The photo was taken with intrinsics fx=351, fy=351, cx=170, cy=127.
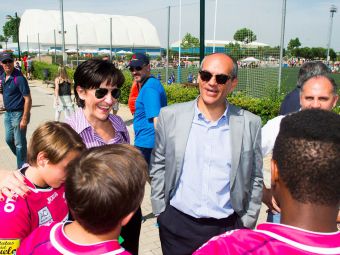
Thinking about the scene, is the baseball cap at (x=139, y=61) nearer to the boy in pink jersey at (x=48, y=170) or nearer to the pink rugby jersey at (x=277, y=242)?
the boy in pink jersey at (x=48, y=170)

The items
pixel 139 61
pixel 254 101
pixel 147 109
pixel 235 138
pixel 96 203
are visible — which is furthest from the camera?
pixel 254 101

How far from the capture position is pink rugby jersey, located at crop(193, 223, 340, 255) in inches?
39.2

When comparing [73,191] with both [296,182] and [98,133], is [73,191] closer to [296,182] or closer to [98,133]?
[296,182]

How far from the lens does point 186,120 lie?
8.04 ft

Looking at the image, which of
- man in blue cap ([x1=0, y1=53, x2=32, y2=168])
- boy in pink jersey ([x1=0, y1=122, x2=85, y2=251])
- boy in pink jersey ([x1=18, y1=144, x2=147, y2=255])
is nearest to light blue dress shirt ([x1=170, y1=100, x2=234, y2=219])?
boy in pink jersey ([x1=0, y1=122, x2=85, y2=251])

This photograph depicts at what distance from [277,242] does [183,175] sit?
146 centimetres

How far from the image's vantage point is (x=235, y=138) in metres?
2.38

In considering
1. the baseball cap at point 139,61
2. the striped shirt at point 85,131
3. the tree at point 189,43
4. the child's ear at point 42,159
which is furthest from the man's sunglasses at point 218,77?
the tree at point 189,43

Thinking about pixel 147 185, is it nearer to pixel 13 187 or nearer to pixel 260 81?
pixel 13 187

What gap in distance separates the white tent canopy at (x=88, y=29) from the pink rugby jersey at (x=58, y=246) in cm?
6656

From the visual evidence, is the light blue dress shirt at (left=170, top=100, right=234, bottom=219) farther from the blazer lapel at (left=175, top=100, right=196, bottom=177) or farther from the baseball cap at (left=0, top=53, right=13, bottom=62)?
the baseball cap at (left=0, top=53, right=13, bottom=62)

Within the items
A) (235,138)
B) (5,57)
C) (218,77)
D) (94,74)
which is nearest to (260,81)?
(5,57)

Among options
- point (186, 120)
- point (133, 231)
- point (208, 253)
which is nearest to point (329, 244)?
point (208, 253)

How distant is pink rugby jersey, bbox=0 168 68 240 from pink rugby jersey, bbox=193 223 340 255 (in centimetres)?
90
